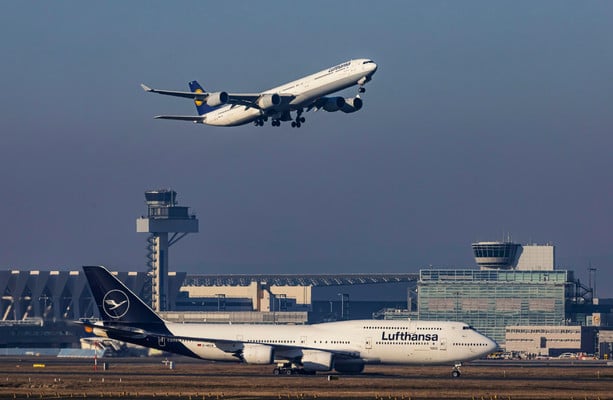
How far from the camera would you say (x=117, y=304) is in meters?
100

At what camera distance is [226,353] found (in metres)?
99.8

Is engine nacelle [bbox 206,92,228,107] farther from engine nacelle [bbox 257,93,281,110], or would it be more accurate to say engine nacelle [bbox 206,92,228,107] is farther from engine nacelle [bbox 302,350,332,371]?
engine nacelle [bbox 302,350,332,371]

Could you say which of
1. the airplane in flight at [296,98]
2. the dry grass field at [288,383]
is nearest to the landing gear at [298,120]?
the airplane in flight at [296,98]

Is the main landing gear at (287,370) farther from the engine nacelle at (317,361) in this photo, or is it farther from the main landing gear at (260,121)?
the main landing gear at (260,121)

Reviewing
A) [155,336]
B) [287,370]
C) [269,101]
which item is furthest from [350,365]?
[269,101]

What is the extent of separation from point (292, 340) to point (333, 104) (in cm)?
2165

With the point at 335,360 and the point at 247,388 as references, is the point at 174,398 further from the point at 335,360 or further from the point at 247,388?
the point at 335,360

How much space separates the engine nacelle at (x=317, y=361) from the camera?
96.6m

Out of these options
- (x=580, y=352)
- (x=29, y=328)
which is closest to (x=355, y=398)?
(x=29, y=328)

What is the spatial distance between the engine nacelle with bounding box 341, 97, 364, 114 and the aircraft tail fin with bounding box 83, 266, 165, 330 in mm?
24688

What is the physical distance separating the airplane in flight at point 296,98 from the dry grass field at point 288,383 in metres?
21.6

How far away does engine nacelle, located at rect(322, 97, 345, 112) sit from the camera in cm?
10950

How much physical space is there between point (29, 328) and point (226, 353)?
219 feet

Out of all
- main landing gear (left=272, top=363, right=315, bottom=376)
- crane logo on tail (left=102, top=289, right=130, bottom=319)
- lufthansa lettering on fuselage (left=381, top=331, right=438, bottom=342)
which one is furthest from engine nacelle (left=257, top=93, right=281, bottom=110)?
main landing gear (left=272, top=363, right=315, bottom=376)
